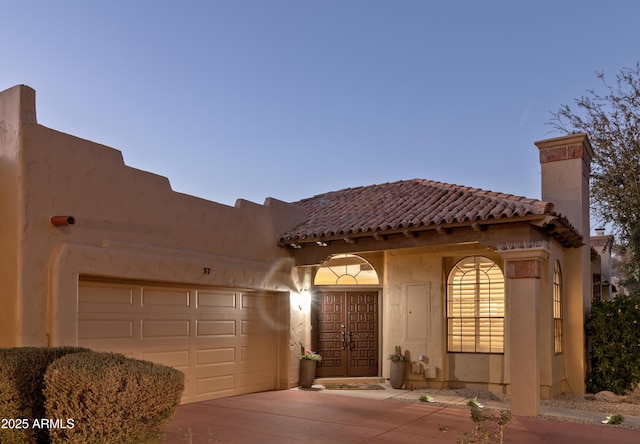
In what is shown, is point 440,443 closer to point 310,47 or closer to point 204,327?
point 204,327

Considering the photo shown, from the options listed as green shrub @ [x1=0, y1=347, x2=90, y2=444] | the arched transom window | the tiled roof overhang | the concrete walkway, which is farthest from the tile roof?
green shrub @ [x1=0, y1=347, x2=90, y2=444]

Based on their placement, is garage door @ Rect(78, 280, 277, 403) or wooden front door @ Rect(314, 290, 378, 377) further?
wooden front door @ Rect(314, 290, 378, 377)

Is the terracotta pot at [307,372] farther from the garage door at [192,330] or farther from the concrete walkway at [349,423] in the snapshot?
the concrete walkway at [349,423]

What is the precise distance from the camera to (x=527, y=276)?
1016 centimetres

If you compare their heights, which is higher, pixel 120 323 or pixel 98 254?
pixel 98 254

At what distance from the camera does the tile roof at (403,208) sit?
10438 millimetres

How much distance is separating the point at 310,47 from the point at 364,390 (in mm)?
23013

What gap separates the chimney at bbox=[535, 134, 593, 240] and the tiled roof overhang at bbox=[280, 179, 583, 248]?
0.72 metres

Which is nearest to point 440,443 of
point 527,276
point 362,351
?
point 527,276

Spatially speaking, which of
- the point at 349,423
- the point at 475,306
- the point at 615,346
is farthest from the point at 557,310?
the point at 349,423

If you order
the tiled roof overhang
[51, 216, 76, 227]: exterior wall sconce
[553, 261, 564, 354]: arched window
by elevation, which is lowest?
[553, 261, 564, 354]: arched window

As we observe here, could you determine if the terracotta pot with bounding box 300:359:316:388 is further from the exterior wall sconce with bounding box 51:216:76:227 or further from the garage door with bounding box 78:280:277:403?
the exterior wall sconce with bounding box 51:216:76:227

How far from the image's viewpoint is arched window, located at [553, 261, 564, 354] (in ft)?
40.6

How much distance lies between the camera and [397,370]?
1352 centimetres
